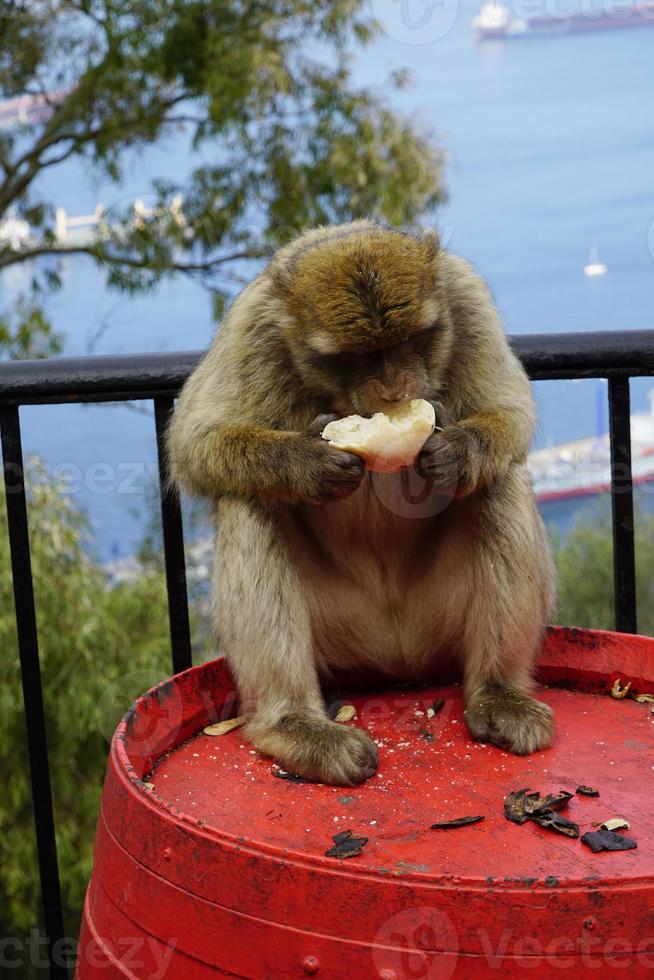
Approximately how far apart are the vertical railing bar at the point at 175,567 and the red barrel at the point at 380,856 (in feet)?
0.89

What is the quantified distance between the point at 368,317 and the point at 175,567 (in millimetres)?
695

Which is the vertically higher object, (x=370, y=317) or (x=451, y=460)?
(x=370, y=317)

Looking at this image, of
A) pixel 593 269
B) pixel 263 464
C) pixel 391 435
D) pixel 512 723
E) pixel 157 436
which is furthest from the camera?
pixel 593 269

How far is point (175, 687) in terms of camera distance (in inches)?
82.1

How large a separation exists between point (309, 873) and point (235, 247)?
885 centimetres

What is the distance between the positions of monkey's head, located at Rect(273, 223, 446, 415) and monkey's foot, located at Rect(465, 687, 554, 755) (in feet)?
1.86

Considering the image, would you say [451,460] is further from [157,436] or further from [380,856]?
[380,856]

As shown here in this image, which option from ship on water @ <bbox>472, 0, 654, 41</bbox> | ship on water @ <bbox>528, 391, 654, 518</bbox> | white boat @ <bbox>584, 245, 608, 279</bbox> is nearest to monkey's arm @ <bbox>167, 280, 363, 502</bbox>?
ship on water @ <bbox>472, 0, 654, 41</bbox>

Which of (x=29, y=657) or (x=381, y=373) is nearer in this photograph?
(x=381, y=373)

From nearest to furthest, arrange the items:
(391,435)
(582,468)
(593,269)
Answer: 1. (391,435)
2. (582,468)
3. (593,269)

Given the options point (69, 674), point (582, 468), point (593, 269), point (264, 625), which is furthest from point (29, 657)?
point (593, 269)

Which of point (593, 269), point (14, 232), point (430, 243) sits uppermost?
point (14, 232)

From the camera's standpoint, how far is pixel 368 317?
217 cm

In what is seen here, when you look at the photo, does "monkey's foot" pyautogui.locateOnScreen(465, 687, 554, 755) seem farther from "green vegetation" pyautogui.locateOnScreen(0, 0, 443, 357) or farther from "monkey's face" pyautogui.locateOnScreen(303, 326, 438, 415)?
"green vegetation" pyautogui.locateOnScreen(0, 0, 443, 357)
